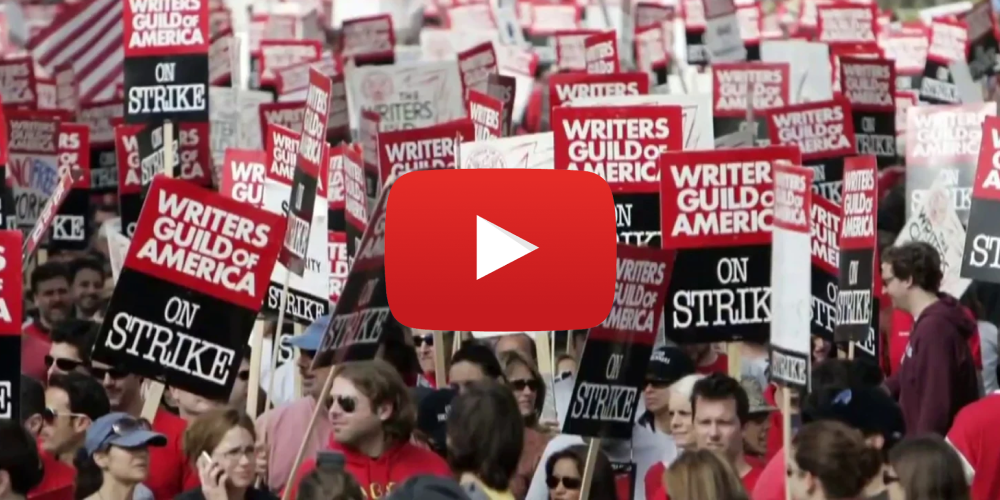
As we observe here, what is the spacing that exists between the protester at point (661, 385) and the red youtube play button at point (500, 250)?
13.2 ft

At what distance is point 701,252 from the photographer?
9977 mm

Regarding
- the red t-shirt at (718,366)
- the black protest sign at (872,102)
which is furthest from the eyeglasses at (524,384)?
the black protest sign at (872,102)

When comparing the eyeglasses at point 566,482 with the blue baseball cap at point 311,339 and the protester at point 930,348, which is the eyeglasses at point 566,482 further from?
the protester at point 930,348

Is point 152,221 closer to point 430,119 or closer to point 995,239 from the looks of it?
point 995,239

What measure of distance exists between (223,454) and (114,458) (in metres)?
0.44

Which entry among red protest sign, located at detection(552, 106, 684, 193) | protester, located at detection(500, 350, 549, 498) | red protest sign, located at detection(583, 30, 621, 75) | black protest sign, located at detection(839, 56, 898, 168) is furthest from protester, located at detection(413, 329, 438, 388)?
red protest sign, located at detection(583, 30, 621, 75)

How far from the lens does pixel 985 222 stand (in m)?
11.6

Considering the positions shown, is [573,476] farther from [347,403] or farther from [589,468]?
[347,403]

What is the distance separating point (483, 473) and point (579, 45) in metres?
18.7

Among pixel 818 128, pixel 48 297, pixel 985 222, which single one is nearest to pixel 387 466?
pixel 985 222

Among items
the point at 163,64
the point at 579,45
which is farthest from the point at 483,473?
the point at 579,45

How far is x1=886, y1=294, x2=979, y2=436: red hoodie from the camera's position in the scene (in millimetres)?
10711

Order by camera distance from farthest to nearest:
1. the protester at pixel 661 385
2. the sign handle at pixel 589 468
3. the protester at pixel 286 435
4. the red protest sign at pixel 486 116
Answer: the red protest sign at pixel 486 116
the protester at pixel 661 385
the protester at pixel 286 435
the sign handle at pixel 589 468

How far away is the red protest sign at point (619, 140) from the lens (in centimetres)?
1143
